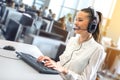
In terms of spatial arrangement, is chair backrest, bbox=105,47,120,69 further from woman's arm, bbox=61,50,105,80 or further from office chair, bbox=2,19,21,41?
woman's arm, bbox=61,50,105,80

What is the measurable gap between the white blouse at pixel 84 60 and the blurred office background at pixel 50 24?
530 mm

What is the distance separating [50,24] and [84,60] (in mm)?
3392

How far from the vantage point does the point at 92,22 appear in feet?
5.69

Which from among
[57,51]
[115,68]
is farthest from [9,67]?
[115,68]

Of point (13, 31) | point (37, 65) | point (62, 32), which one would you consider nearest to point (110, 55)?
point (62, 32)

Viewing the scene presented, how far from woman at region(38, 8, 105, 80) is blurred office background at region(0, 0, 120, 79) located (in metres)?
0.46

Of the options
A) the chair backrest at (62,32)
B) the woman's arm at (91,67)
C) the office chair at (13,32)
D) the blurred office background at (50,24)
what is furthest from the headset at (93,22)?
the chair backrest at (62,32)

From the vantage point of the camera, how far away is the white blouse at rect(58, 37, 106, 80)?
1659 millimetres

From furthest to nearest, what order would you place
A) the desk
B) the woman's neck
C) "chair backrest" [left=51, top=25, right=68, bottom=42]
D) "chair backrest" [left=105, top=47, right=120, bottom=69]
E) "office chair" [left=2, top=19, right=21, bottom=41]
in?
"chair backrest" [left=105, top=47, right=120, bottom=69] < "chair backrest" [left=51, top=25, right=68, bottom=42] < "office chair" [left=2, top=19, right=21, bottom=41] < the woman's neck < the desk

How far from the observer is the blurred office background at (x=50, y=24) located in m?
3.35

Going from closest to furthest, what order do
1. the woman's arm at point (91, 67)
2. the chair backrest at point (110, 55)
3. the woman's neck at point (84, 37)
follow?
1. the woman's arm at point (91, 67)
2. the woman's neck at point (84, 37)
3. the chair backrest at point (110, 55)

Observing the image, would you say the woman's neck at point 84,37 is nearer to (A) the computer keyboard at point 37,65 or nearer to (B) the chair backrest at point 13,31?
(A) the computer keyboard at point 37,65

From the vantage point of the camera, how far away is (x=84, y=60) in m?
1.72

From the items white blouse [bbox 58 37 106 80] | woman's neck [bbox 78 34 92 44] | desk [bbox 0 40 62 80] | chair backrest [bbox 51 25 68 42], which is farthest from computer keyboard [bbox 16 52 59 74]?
chair backrest [bbox 51 25 68 42]
